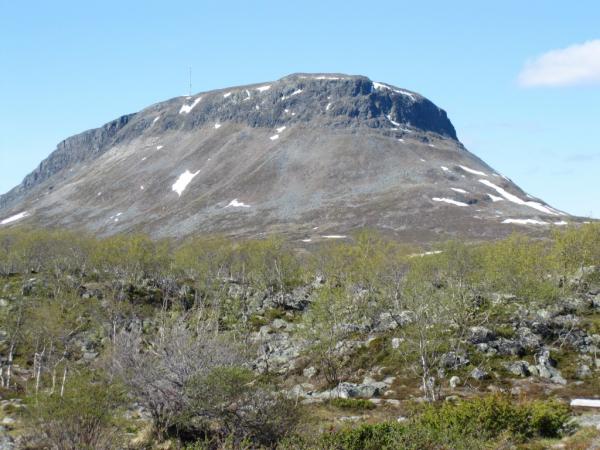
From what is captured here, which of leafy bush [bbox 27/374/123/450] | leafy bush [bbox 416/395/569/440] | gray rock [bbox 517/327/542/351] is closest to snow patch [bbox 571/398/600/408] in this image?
leafy bush [bbox 416/395/569/440]

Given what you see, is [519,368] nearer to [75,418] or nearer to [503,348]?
[503,348]

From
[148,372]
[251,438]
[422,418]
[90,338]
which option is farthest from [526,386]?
[90,338]

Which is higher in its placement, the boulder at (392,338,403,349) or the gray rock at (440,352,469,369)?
the boulder at (392,338,403,349)

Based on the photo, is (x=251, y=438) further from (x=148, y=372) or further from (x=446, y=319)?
(x=446, y=319)

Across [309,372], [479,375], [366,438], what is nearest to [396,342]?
[309,372]

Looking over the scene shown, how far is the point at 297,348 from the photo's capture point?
64500mm

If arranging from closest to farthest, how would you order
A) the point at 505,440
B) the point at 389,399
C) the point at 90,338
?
the point at 505,440, the point at 389,399, the point at 90,338

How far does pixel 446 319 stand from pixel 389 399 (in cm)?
991

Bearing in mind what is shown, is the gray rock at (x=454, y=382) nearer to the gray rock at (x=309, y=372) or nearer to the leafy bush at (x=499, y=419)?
the gray rock at (x=309, y=372)

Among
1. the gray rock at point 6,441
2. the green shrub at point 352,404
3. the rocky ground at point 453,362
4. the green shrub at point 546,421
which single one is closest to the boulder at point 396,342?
the rocky ground at point 453,362

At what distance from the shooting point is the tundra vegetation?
952 inches

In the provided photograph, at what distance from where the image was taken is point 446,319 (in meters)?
50.2

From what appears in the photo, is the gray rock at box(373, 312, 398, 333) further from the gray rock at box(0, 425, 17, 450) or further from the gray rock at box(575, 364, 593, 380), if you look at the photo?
the gray rock at box(0, 425, 17, 450)

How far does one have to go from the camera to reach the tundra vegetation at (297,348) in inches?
952
